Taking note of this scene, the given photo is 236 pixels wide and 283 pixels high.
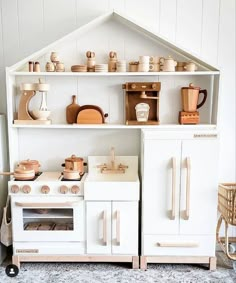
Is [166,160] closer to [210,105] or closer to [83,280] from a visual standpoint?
[210,105]

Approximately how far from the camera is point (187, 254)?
244 cm

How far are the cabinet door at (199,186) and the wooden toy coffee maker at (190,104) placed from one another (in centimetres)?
31

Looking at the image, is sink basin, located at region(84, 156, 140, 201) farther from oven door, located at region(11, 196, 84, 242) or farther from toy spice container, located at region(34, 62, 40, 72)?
toy spice container, located at region(34, 62, 40, 72)

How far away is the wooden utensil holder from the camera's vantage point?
2.58 meters

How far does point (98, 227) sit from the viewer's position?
2.43 meters

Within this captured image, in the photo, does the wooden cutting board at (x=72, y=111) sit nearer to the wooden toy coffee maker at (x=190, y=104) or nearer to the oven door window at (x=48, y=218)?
the oven door window at (x=48, y=218)

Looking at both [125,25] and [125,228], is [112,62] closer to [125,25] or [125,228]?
[125,25]

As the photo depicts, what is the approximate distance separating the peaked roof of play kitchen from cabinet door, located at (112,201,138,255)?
1.16 m

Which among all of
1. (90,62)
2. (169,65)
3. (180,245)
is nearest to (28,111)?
(90,62)

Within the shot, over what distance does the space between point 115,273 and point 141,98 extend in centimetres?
131

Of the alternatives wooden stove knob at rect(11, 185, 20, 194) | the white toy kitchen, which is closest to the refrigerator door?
the white toy kitchen

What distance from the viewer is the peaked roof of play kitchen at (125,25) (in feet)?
8.04

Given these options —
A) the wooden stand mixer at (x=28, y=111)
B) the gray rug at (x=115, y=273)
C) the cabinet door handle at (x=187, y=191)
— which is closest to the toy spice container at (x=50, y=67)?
the wooden stand mixer at (x=28, y=111)

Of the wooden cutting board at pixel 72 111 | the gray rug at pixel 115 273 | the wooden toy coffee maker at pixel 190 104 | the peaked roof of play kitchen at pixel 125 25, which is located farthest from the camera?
the wooden cutting board at pixel 72 111
